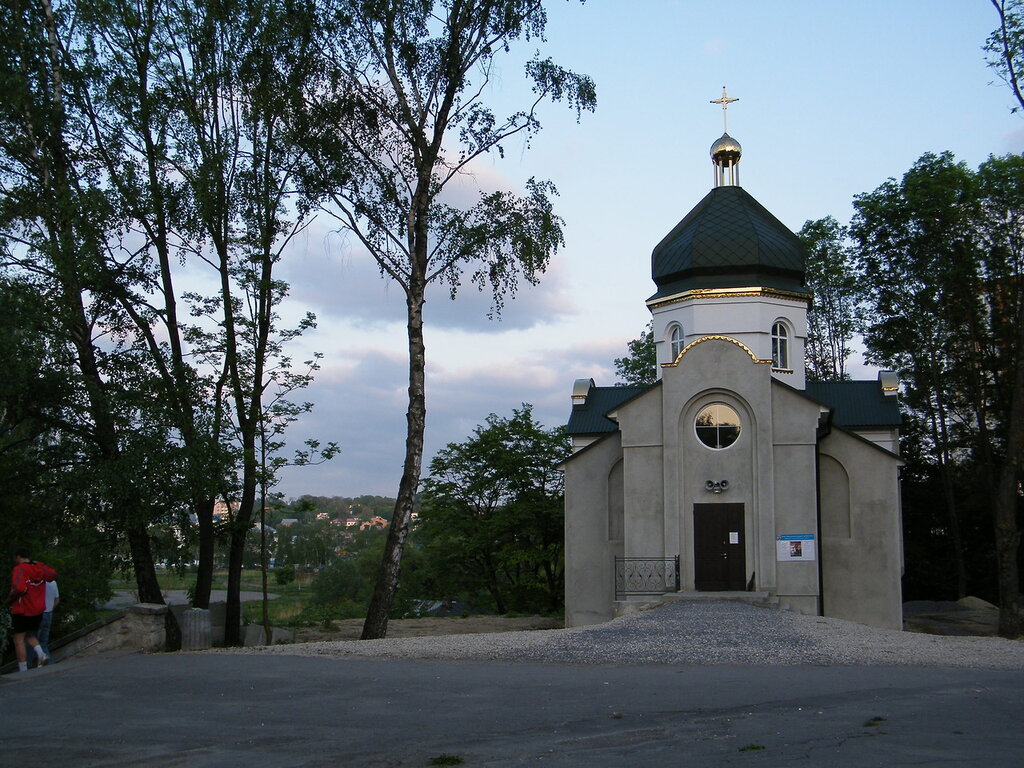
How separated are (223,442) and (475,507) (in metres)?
17.8

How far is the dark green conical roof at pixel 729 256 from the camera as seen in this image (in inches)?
1089

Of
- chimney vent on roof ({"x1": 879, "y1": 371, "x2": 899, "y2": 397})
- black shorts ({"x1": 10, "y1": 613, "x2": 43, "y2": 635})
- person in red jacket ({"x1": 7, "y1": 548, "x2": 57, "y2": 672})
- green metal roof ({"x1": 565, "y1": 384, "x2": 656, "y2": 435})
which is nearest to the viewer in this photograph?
person in red jacket ({"x1": 7, "y1": 548, "x2": 57, "y2": 672})

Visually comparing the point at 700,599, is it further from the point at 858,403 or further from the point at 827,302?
the point at 827,302

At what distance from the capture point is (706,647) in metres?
15.0

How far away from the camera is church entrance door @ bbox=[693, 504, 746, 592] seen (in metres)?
23.1

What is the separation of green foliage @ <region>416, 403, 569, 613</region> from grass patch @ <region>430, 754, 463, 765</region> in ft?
87.0

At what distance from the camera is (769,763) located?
6789 millimetres

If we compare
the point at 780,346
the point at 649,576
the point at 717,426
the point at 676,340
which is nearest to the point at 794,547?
the point at 717,426

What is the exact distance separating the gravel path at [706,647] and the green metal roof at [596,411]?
459 inches

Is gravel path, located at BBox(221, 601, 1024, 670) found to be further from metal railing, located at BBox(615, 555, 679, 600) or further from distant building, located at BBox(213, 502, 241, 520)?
distant building, located at BBox(213, 502, 241, 520)

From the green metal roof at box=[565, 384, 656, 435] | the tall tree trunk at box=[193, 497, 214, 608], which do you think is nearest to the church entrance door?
the green metal roof at box=[565, 384, 656, 435]

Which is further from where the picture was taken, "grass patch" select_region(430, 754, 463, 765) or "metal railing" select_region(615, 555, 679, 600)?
"metal railing" select_region(615, 555, 679, 600)

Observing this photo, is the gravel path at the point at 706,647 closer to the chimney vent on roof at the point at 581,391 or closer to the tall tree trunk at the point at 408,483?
the tall tree trunk at the point at 408,483

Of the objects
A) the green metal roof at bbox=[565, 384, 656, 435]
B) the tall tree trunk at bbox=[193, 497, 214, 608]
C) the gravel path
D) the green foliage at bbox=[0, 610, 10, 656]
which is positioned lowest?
the gravel path
